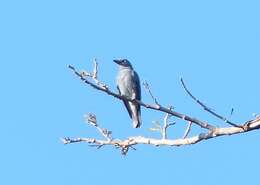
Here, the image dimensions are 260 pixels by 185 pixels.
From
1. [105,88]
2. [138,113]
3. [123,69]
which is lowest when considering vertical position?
[105,88]

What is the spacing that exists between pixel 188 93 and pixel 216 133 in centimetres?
43

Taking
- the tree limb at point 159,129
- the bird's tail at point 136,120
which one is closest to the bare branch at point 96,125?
the tree limb at point 159,129

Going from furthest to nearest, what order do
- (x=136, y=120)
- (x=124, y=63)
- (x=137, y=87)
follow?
(x=124, y=63)
(x=137, y=87)
(x=136, y=120)

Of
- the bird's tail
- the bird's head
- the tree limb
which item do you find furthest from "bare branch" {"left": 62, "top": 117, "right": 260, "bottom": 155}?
the bird's head

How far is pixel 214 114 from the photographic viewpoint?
14.7ft

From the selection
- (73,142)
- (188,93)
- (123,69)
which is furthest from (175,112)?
(123,69)

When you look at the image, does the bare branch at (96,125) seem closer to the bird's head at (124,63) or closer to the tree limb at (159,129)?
the tree limb at (159,129)

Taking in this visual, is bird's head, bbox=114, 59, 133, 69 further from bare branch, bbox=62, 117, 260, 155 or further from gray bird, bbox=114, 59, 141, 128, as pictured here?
bare branch, bbox=62, 117, 260, 155

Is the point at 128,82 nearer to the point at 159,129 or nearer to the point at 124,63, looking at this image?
the point at 124,63

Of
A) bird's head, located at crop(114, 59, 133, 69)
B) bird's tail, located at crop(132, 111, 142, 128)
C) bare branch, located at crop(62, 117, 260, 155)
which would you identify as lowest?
bare branch, located at crop(62, 117, 260, 155)

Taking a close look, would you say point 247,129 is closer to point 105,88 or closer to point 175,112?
point 175,112

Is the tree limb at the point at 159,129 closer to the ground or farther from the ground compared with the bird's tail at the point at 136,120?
closer to the ground

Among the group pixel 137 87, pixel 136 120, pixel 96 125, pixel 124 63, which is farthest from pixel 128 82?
pixel 96 125

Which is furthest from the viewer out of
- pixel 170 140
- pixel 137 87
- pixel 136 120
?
pixel 137 87
